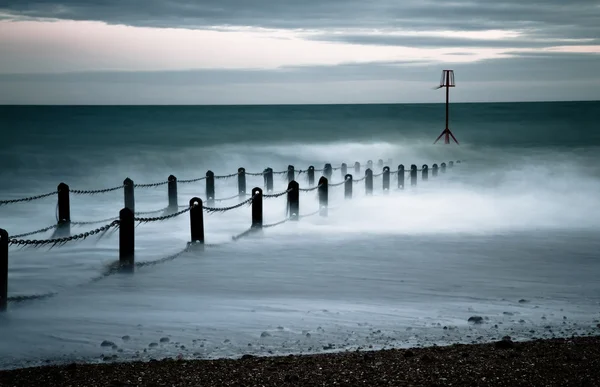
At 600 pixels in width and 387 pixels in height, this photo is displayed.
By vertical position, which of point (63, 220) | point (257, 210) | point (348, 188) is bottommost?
point (63, 220)

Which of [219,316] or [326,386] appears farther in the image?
[219,316]

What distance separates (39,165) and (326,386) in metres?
39.4

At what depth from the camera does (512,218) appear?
674 inches

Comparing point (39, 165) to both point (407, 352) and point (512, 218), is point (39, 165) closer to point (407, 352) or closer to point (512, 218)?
point (512, 218)

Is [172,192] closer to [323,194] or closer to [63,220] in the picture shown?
[63,220]

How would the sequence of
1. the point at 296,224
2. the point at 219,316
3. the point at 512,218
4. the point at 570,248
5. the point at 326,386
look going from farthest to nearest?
the point at 512,218 → the point at 296,224 → the point at 570,248 → the point at 219,316 → the point at 326,386

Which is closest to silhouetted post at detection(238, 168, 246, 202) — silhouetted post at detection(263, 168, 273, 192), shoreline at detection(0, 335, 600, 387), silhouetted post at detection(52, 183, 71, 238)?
silhouetted post at detection(263, 168, 273, 192)

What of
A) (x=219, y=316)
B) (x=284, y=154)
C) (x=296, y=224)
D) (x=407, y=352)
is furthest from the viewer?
(x=284, y=154)

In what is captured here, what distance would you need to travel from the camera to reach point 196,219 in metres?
11.3

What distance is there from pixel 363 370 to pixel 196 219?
6.66 metres

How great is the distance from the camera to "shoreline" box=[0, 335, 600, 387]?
492 centimetres

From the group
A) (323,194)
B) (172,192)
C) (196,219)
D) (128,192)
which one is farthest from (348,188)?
(196,219)

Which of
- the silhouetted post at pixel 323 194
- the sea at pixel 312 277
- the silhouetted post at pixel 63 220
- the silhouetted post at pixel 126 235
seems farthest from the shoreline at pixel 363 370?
the silhouetted post at pixel 323 194

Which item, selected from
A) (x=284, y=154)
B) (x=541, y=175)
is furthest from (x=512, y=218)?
(x=284, y=154)
